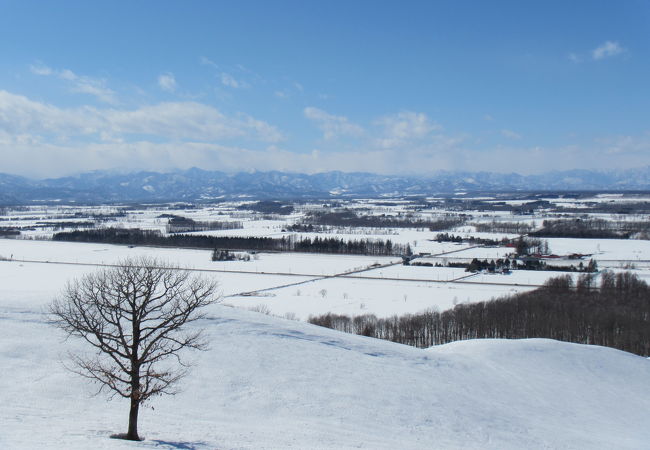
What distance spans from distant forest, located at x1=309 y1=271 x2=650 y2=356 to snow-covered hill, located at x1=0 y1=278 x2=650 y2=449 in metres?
8.41

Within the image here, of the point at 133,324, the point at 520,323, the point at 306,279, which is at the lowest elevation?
the point at 306,279

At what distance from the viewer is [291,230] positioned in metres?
131

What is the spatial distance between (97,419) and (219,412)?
11.7 feet

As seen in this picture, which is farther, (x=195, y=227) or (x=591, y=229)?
→ (x=195, y=227)

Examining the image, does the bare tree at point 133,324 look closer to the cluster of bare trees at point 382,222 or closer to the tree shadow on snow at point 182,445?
the tree shadow on snow at point 182,445

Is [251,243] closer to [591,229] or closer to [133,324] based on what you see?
[591,229]

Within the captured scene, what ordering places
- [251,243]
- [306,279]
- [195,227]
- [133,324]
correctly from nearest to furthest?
[133,324] → [306,279] → [251,243] → [195,227]

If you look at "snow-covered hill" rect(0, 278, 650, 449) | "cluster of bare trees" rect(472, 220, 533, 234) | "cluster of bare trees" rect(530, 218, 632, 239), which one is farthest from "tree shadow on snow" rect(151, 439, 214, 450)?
"cluster of bare trees" rect(472, 220, 533, 234)

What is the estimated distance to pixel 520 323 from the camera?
40156 mm

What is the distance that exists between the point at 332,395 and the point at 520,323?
24993 millimetres

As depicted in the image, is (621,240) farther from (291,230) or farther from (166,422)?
(166,422)

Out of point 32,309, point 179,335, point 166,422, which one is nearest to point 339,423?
point 166,422

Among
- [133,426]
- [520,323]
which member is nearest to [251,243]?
[520,323]

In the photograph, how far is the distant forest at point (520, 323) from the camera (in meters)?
36.9
